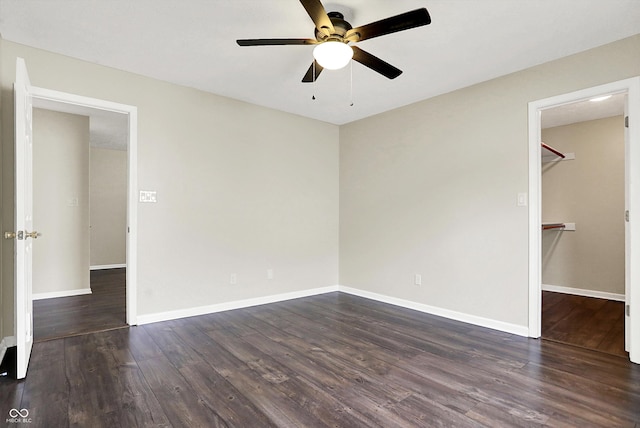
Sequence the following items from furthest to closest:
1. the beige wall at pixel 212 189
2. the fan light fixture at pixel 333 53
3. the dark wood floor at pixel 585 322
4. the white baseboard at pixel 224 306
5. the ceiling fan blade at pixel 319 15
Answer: the white baseboard at pixel 224 306
the beige wall at pixel 212 189
the dark wood floor at pixel 585 322
the fan light fixture at pixel 333 53
the ceiling fan blade at pixel 319 15

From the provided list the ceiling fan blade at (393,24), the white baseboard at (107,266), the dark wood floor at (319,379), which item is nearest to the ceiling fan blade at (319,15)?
the ceiling fan blade at (393,24)

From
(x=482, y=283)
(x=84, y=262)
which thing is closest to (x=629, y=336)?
(x=482, y=283)

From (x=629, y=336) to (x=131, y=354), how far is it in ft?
12.9

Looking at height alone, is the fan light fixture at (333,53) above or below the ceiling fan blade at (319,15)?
below

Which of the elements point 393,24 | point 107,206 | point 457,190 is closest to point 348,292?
point 457,190

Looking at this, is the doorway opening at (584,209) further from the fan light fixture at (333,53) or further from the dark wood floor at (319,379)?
the fan light fixture at (333,53)

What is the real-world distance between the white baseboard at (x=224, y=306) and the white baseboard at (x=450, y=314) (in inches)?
25.5

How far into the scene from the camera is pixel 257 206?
14.1 feet

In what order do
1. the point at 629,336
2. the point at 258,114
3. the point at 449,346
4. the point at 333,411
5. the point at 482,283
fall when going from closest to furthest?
1. the point at 333,411
2. the point at 629,336
3. the point at 449,346
4. the point at 482,283
5. the point at 258,114

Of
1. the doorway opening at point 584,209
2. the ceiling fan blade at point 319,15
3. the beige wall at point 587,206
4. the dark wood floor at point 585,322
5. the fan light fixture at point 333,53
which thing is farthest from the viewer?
the beige wall at point 587,206

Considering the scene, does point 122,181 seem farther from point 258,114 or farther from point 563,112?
point 563,112

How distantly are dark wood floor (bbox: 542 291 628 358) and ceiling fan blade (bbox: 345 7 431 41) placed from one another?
2.96m

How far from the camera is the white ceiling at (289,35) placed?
7.50ft

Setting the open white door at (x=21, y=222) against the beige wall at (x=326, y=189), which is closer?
the open white door at (x=21, y=222)
